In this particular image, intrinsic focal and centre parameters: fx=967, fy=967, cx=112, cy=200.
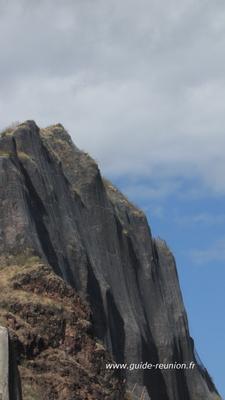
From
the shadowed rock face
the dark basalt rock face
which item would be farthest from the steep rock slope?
the shadowed rock face

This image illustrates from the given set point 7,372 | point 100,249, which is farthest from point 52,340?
point 100,249

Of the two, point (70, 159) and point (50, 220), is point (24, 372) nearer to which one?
point (50, 220)

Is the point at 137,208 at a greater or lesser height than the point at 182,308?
greater

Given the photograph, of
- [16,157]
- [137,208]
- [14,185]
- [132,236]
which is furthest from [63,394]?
[137,208]

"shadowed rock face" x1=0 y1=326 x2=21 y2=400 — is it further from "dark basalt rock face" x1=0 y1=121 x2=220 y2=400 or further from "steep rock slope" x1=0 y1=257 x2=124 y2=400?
"dark basalt rock face" x1=0 y1=121 x2=220 y2=400

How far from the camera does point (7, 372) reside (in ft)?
65.9

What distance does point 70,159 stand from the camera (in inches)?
3049

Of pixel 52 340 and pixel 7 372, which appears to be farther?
pixel 52 340

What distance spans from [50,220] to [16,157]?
4722mm

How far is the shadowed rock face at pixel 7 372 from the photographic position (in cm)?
1992

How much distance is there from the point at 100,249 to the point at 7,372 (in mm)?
51501

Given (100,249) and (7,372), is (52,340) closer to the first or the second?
(7,372)

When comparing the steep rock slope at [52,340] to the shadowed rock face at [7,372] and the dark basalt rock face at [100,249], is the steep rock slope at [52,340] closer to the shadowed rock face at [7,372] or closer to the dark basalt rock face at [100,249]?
the dark basalt rock face at [100,249]

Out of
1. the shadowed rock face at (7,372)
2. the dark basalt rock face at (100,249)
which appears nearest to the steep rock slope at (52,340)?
the dark basalt rock face at (100,249)
